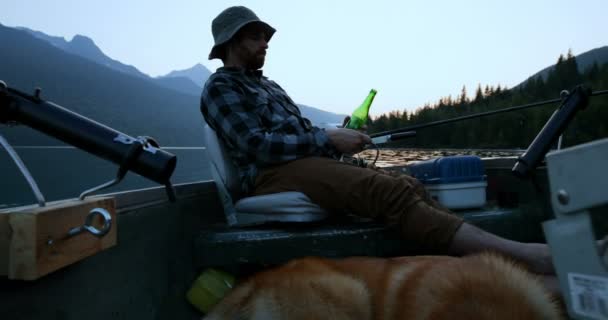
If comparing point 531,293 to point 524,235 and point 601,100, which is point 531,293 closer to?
point 524,235

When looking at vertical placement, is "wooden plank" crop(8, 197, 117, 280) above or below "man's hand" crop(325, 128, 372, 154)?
below

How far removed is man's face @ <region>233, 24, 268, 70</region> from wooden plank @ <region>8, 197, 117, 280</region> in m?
1.65

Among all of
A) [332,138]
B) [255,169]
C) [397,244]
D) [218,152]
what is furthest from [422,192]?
[218,152]

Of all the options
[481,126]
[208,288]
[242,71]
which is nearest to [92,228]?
[208,288]

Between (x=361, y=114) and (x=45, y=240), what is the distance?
2.49m

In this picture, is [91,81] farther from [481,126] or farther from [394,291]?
[394,291]

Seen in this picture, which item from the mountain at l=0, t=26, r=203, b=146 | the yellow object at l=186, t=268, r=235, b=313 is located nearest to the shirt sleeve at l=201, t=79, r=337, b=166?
the yellow object at l=186, t=268, r=235, b=313

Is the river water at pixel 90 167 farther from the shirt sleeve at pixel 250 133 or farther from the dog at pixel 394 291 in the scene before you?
the dog at pixel 394 291

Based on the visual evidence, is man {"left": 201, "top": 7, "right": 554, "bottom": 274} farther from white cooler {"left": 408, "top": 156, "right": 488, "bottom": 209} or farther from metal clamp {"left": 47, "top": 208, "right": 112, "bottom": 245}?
metal clamp {"left": 47, "top": 208, "right": 112, "bottom": 245}

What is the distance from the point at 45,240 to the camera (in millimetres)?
1050

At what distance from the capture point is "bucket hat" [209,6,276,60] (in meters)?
2.59

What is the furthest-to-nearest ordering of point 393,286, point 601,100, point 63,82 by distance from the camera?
point 63,82 < point 601,100 < point 393,286

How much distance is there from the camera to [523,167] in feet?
6.26

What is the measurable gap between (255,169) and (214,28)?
1.01m
